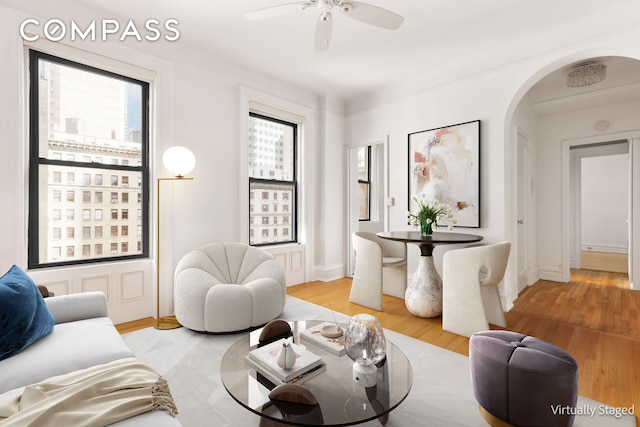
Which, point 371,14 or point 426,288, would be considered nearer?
point 371,14

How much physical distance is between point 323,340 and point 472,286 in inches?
64.2

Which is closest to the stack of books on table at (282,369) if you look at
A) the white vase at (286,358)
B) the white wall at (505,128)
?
the white vase at (286,358)

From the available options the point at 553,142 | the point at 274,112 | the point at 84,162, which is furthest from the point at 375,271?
the point at 553,142

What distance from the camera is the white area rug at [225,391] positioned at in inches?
65.4

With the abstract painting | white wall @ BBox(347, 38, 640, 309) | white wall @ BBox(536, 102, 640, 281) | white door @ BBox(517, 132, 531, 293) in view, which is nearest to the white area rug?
white wall @ BBox(347, 38, 640, 309)

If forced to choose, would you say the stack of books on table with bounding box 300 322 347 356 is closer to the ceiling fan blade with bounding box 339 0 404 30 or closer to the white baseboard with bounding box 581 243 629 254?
the ceiling fan blade with bounding box 339 0 404 30

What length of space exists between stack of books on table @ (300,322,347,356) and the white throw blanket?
0.82 meters

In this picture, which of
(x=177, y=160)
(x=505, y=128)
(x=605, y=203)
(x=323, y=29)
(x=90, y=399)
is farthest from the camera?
(x=605, y=203)

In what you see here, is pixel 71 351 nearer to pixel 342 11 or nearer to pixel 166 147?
pixel 166 147

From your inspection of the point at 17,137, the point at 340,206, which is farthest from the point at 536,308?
the point at 17,137

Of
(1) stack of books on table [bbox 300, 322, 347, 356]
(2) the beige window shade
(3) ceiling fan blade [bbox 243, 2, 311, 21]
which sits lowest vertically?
(1) stack of books on table [bbox 300, 322, 347, 356]

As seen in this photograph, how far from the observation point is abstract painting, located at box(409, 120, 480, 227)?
3590 mm

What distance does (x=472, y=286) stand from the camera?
2.74 m

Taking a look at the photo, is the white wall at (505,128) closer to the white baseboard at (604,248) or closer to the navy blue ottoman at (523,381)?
the navy blue ottoman at (523,381)
